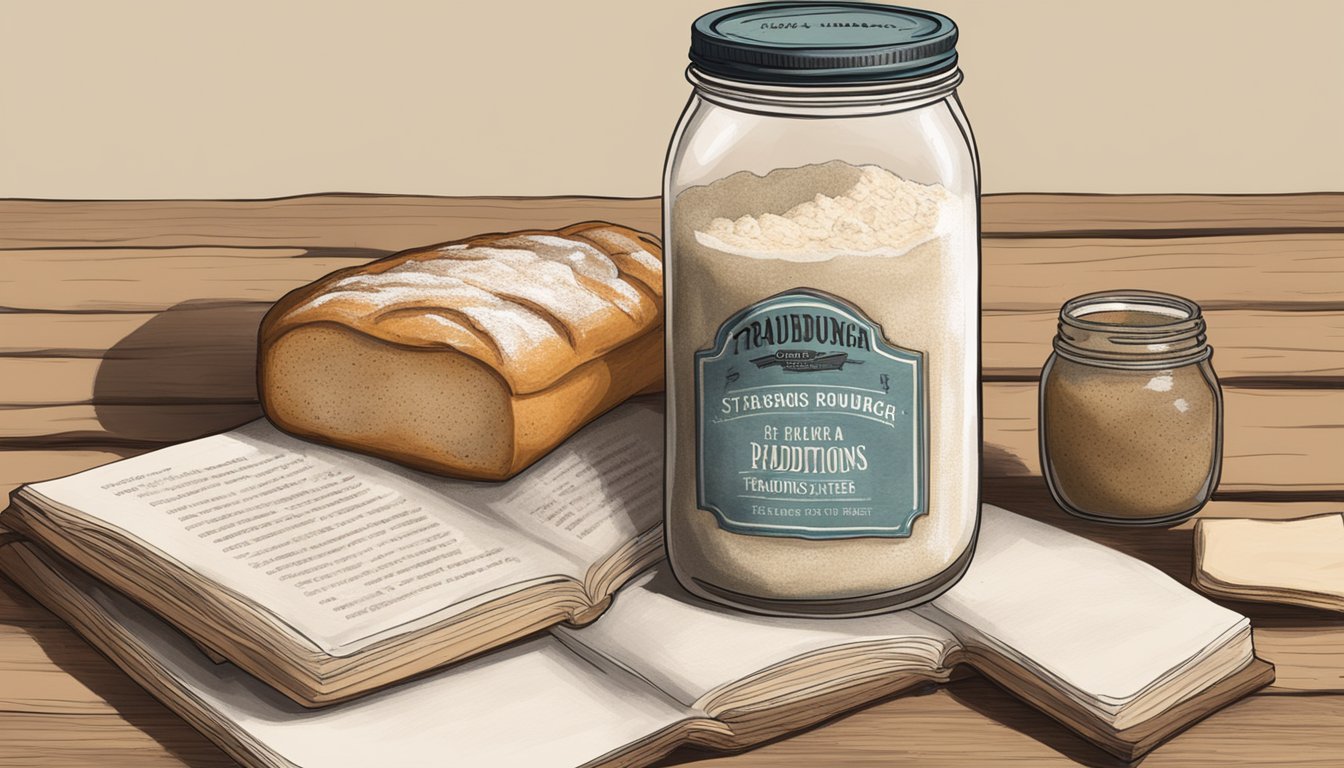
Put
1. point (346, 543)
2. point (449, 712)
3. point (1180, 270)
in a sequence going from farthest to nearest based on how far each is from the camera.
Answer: point (1180, 270), point (346, 543), point (449, 712)

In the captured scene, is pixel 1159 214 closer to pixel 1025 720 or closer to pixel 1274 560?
pixel 1274 560

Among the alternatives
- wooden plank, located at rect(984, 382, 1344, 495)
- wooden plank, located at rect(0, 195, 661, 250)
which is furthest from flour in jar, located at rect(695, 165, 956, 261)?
wooden plank, located at rect(0, 195, 661, 250)

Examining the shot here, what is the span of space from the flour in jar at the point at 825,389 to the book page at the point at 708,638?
1cm

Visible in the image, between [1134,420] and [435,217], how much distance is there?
0.92 metres

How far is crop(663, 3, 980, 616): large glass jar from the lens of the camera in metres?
0.91

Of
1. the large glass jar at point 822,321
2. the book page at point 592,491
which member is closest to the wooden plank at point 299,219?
the book page at point 592,491

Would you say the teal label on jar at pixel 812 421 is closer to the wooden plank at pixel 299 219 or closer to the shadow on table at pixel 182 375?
the shadow on table at pixel 182 375

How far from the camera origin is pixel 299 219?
1.79 meters

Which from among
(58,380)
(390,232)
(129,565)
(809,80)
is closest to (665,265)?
(809,80)

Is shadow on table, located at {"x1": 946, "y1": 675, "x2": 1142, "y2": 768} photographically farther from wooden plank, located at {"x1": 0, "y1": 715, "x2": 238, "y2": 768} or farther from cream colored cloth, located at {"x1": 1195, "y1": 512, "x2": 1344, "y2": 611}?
wooden plank, located at {"x1": 0, "y1": 715, "x2": 238, "y2": 768}

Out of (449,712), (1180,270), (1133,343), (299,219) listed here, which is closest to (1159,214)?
(1180,270)

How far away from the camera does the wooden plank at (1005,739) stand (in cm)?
84

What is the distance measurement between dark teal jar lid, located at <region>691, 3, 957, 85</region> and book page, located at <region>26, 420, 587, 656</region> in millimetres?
296

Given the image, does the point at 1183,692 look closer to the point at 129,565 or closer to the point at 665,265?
the point at 665,265
